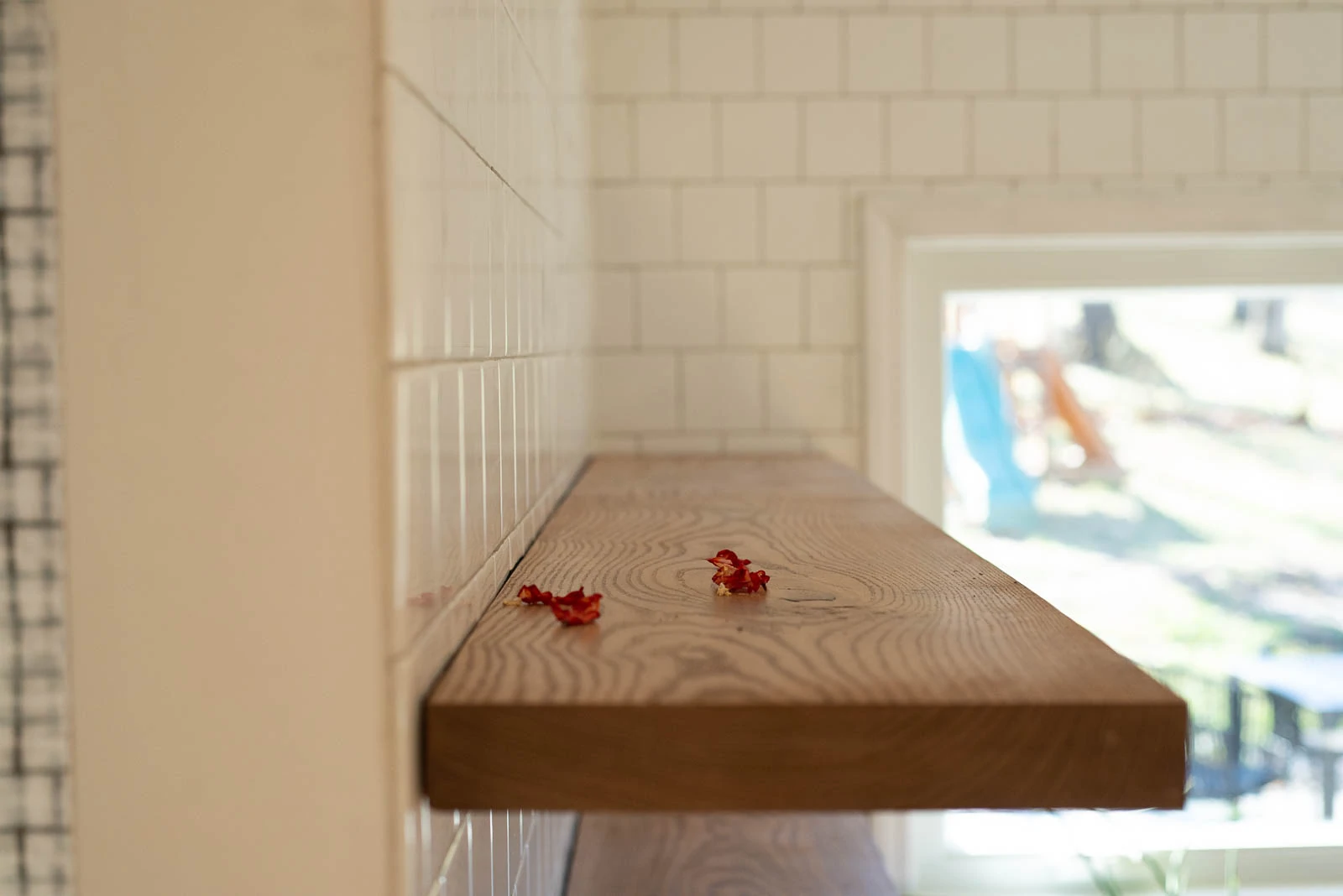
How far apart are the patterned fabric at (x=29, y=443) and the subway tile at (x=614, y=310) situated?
1507 mm

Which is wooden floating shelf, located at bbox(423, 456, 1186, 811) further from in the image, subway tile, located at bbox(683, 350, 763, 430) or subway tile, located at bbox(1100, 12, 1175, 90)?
subway tile, located at bbox(1100, 12, 1175, 90)

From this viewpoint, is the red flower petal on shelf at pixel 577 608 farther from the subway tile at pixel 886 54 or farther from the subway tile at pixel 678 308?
the subway tile at pixel 886 54

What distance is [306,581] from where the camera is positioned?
1.71 ft

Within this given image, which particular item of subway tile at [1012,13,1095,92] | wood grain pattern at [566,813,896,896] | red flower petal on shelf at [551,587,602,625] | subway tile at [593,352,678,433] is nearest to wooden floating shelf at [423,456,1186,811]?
red flower petal on shelf at [551,587,602,625]

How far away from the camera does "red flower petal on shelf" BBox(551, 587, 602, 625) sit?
694 mm

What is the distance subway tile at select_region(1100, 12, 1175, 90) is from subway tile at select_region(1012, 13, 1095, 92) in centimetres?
3

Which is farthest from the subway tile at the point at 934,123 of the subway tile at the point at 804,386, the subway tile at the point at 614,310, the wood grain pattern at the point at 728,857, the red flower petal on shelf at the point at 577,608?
the red flower petal on shelf at the point at 577,608

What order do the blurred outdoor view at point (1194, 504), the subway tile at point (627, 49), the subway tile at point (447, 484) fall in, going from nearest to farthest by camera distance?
the subway tile at point (447, 484)
the subway tile at point (627, 49)
the blurred outdoor view at point (1194, 504)

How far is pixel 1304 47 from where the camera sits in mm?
2039

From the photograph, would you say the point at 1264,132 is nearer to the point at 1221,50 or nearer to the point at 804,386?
the point at 1221,50

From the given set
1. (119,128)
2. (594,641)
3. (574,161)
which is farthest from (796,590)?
(574,161)

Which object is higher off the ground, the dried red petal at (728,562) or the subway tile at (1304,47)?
the subway tile at (1304,47)

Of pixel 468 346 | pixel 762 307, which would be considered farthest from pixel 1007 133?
pixel 468 346

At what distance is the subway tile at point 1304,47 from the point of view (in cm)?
203
